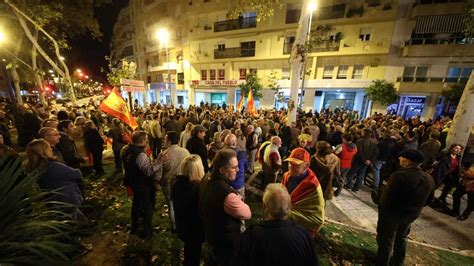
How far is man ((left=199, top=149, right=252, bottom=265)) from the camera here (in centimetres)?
224

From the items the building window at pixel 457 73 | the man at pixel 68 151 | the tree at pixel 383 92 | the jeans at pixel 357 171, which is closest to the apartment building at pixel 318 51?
the building window at pixel 457 73

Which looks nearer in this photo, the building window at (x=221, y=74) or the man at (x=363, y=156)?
the man at (x=363, y=156)

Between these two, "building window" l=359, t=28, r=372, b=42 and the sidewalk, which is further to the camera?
"building window" l=359, t=28, r=372, b=42

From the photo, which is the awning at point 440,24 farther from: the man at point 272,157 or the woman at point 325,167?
the woman at point 325,167

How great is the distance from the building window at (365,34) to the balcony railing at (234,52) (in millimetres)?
11253

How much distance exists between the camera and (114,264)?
344 cm

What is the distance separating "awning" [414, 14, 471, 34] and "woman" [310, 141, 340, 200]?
878 inches

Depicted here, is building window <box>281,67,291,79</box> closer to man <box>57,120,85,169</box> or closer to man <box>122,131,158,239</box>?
man <box>57,120,85,169</box>

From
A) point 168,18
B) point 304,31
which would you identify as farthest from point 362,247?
point 168,18

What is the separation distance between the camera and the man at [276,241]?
1696 mm

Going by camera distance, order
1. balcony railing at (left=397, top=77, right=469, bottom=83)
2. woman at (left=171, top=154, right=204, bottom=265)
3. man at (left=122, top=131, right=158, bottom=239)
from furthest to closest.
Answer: balcony railing at (left=397, top=77, right=469, bottom=83) → man at (left=122, top=131, right=158, bottom=239) → woman at (left=171, top=154, right=204, bottom=265)

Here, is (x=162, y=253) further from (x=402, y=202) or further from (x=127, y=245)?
(x=402, y=202)

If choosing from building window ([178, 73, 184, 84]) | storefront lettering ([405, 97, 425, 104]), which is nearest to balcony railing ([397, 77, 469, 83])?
storefront lettering ([405, 97, 425, 104])

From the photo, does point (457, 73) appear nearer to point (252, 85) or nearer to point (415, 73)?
point (415, 73)
